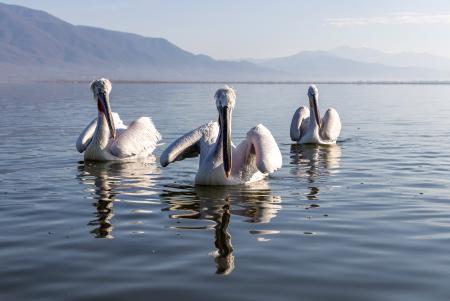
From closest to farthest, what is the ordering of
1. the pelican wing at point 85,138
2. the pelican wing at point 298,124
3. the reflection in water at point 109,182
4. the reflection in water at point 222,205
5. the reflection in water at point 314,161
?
the reflection in water at point 222,205 → the reflection in water at point 109,182 → the reflection in water at point 314,161 → the pelican wing at point 85,138 → the pelican wing at point 298,124

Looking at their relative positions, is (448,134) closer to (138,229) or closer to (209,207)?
(209,207)

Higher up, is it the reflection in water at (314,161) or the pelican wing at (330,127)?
the pelican wing at (330,127)

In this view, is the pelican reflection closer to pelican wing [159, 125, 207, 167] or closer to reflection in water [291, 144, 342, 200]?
reflection in water [291, 144, 342, 200]

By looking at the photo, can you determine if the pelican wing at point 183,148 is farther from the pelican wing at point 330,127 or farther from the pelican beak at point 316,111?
the pelican beak at point 316,111

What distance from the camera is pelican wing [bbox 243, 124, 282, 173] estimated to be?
8.13 meters

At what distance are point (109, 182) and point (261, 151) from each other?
2.47 meters

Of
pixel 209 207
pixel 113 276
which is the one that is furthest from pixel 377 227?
pixel 113 276

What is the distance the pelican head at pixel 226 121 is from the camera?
828 cm

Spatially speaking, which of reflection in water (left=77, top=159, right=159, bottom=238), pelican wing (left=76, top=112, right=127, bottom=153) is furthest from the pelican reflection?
pelican wing (left=76, top=112, right=127, bottom=153)

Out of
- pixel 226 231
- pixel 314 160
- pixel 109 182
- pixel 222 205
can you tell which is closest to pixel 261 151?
pixel 222 205

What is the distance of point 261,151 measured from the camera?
8258 mm

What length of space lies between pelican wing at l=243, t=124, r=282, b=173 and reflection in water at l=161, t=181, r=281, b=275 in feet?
1.28

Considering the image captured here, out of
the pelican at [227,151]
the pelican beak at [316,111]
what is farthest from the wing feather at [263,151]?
the pelican beak at [316,111]

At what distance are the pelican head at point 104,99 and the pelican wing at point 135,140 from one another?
0.84 ft
